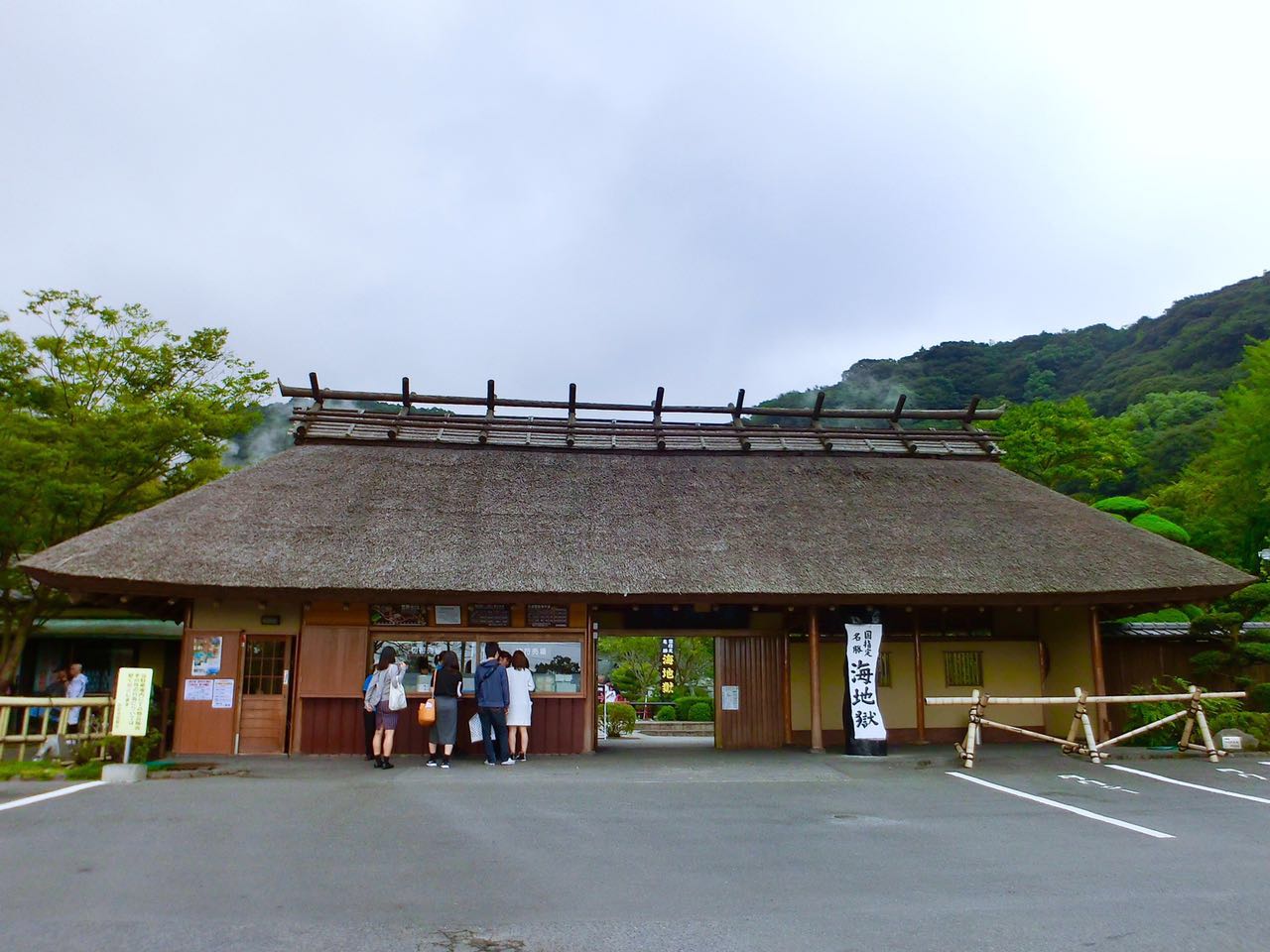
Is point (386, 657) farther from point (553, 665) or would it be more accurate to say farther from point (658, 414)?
point (658, 414)

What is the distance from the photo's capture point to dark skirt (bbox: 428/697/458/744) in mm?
12055

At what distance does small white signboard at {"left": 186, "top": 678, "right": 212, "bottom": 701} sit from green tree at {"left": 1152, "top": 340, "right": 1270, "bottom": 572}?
23.7m

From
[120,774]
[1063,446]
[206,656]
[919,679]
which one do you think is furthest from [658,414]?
[1063,446]

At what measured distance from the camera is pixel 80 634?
63.5 ft

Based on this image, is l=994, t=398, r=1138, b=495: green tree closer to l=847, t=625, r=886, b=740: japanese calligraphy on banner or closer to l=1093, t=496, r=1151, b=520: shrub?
l=1093, t=496, r=1151, b=520: shrub

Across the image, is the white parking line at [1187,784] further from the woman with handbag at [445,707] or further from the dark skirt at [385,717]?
the dark skirt at [385,717]

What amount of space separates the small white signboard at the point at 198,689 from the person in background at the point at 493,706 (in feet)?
13.0

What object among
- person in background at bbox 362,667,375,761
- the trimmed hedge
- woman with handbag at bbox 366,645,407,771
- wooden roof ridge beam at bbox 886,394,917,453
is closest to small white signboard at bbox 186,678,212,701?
person in background at bbox 362,667,375,761

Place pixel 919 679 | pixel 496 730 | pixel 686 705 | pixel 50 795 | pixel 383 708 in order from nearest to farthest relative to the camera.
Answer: pixel 50 795
pixel 383 708
pixel 496 730
pixel 919 679
pixel 686 705

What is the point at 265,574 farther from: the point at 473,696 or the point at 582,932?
the point at 582,932

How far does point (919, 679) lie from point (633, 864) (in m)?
9.58

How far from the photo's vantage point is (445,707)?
1211cm

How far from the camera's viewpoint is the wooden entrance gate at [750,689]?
595 inches

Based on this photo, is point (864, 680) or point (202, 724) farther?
point (864, 680)
